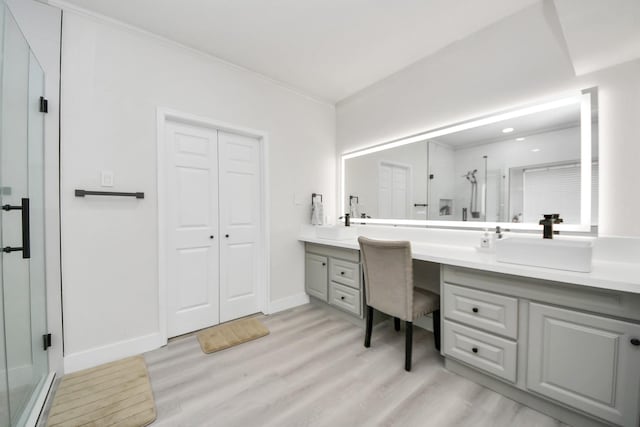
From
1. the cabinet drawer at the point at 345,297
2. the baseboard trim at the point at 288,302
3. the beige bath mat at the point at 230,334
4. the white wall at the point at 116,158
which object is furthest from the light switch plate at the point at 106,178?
the cabinet drawer at the point at 345,297

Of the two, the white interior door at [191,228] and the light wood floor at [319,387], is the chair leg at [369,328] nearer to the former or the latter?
the light wood floor at [319,387]

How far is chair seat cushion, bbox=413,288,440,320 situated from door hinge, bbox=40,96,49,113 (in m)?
2.88

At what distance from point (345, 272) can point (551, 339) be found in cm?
155

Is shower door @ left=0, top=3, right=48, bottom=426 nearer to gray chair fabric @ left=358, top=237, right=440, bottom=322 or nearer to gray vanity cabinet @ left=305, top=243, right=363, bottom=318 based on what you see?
gray chair fabric @ left=358, top=237, right=440, bottom=322

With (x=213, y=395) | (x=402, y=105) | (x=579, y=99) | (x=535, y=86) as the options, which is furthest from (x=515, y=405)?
(x=402, y=105)

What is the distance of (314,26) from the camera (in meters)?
2.04

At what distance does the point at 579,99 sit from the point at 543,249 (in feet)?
3.64

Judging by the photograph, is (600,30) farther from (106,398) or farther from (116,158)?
(106,398)

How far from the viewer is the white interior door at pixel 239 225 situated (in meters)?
2.60

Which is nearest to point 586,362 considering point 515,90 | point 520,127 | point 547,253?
point 547,253

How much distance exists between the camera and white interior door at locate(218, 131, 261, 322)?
2.60 m

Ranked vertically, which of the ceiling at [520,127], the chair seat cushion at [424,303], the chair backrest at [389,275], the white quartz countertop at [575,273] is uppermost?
the ceiling at [520,127]

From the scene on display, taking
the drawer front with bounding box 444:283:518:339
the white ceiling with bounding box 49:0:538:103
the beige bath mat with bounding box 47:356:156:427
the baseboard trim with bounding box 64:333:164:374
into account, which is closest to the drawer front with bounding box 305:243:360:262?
the drawer front with bounding box 444:283:518:339

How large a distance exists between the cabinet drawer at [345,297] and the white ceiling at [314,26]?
2.25 metres
